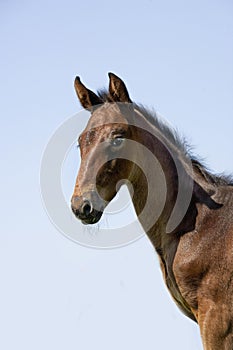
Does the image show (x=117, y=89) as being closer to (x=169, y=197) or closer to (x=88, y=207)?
(x=169, y=197)

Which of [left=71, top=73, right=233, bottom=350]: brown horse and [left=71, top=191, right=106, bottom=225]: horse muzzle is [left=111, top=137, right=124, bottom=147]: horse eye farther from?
[left=71, top=191, right=106, bottom=225]: horse muzzle

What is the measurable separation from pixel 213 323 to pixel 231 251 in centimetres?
83

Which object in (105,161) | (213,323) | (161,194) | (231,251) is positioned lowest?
(213,323)

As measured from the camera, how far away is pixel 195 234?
27.4ft

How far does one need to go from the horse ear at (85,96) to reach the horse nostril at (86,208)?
1.51 m

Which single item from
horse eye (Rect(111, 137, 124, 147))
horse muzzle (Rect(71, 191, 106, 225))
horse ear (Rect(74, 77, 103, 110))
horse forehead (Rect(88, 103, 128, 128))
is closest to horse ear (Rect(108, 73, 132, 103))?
horse forehead (Rect(88, 103, 128, 128))

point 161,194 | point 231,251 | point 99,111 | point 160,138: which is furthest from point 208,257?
point 99,111

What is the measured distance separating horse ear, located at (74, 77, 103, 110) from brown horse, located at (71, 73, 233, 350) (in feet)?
0.06

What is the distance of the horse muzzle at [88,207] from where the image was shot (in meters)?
8.00

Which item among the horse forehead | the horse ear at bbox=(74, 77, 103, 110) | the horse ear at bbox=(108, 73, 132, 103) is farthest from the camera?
the horse ear at bbox=(74, 77, 103, 110)

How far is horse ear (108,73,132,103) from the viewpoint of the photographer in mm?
8695

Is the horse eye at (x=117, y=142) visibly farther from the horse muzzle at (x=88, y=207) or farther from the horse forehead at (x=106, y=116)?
the horse muzzle at (x=88, y=207)

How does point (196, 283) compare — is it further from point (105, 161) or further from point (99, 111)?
point (99, 111)

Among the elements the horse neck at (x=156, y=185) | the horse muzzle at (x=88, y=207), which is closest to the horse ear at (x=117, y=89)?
the horse neck at (x=156, y=185)
